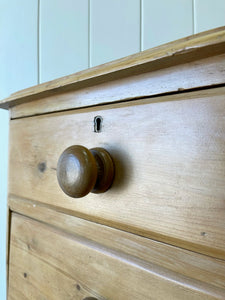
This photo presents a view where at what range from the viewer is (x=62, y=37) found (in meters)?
0.86

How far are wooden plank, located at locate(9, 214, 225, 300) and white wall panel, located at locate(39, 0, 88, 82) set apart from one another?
20.6 inches

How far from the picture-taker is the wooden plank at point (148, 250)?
0.23m

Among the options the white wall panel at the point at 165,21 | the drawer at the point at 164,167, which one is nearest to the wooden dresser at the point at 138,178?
the drawer at the point at 164,167

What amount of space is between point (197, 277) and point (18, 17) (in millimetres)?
976

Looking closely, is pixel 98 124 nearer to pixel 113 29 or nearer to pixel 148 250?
pixel 148 250

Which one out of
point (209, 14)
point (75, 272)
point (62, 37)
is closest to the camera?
point (75, 272)

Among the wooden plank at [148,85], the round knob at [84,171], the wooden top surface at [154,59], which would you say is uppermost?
the wooden top surface at [154,59]

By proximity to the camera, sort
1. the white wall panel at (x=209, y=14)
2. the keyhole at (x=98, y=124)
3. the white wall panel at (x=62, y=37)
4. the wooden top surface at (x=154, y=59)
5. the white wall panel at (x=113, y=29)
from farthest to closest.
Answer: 1. the white wall panel at (x=62, y=37)
2. the white wall panel at (x=113, y=29)
3. the white wall panel at (x=209, y=14)
4. the keyhole at (x=98, y=124)
5. the wooden top surface at (x=154, y=59)

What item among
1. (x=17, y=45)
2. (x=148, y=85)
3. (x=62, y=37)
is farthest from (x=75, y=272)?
(x=17, y=45)

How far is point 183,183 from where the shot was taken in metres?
0.25

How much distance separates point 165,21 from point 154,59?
485 mm

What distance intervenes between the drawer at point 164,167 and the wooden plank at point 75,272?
36 mm

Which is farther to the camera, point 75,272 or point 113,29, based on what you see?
point 113,29

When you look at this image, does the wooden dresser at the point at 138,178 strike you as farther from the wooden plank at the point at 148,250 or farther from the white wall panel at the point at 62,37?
the white wall panel at the point at 62,37
